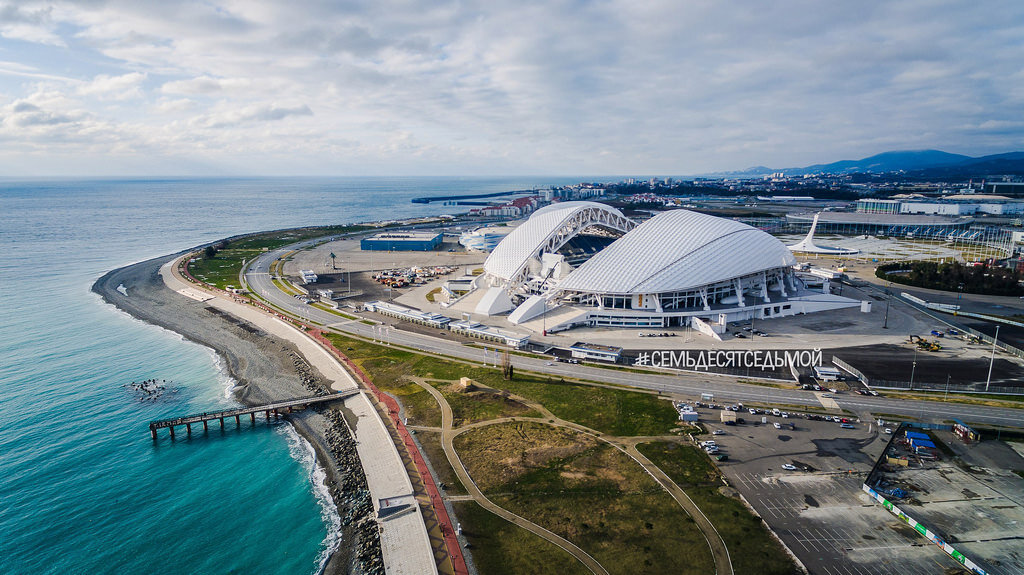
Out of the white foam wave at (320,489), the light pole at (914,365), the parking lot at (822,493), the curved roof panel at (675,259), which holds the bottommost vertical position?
the white foam wave at (320,489)

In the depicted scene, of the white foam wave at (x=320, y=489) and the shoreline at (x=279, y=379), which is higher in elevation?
the shoreline at (x=279, y=379)

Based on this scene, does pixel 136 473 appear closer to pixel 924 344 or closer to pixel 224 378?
pixel 224 378

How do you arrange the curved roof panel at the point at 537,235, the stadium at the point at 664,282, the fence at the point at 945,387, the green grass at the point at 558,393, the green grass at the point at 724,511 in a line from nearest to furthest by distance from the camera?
the green grass at the point at 724,511
the green grass at the point at 558,393
the fence at the point at 945,387
the stadium at the point at 664,282
the curved roof panel at the point at 537,235

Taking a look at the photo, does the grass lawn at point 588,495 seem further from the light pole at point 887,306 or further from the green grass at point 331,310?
the light pole at point 887,306

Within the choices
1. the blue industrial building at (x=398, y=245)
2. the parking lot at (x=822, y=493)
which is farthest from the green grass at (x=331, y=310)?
the blue industrial building at (x=398, y=245)

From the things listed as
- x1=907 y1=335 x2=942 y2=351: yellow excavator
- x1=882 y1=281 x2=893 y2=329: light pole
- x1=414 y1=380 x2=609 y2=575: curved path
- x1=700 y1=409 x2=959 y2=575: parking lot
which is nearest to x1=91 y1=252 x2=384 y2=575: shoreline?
x1=414 y1=380 x2=609 y2=575: curved path

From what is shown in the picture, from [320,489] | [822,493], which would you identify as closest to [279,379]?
[320,489]
